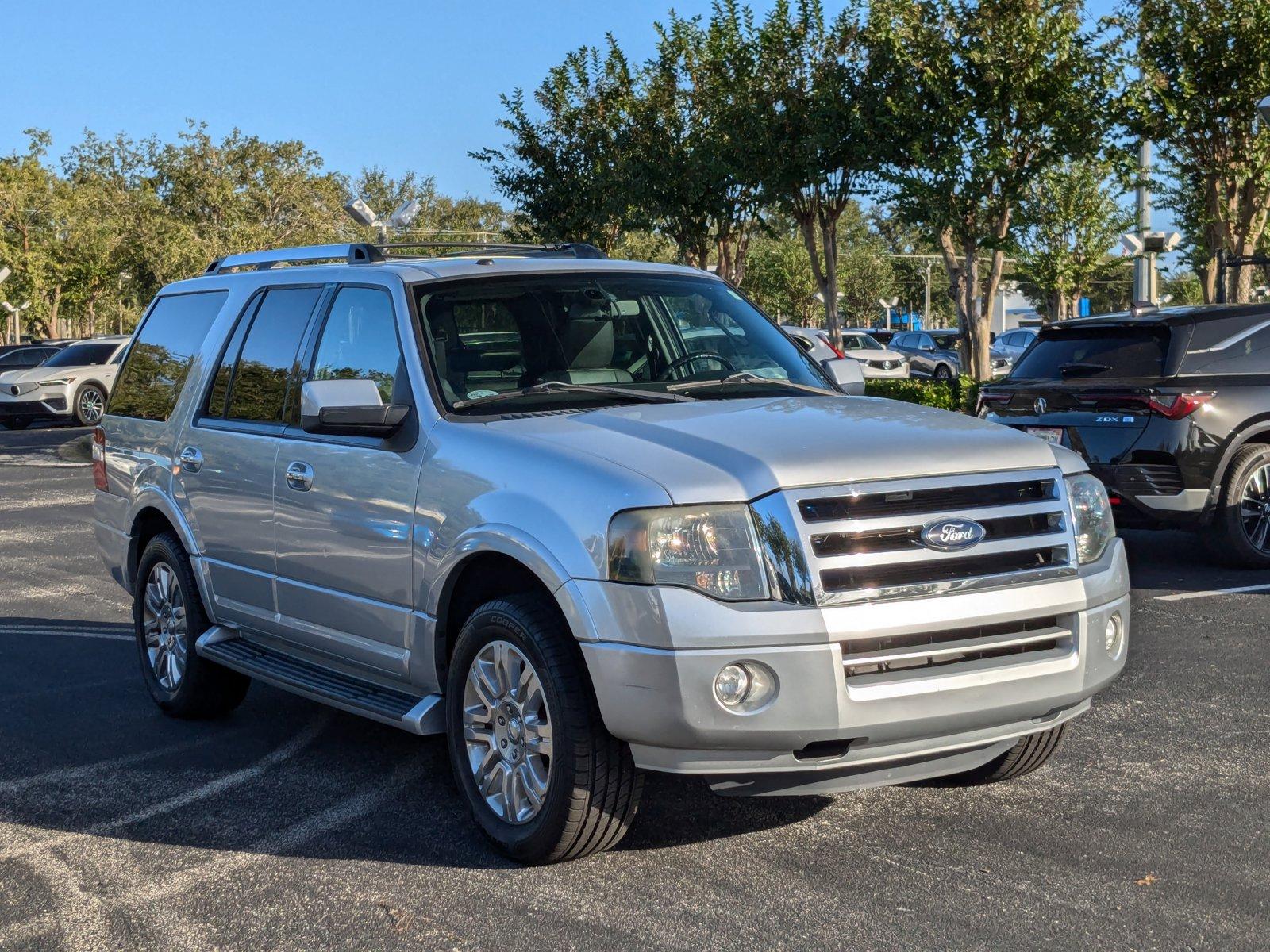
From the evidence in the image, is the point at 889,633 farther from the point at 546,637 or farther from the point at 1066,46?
the point at 1066,46

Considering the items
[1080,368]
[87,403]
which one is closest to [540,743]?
[1080,368]

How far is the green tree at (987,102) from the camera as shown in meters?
19.2

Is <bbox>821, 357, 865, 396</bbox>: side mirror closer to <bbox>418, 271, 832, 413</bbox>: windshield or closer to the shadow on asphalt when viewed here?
<bbox>418, 271, 832, 413</bbox>: windshield

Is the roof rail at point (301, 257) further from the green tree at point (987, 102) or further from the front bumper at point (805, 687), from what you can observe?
the green tree at point (987, 102)

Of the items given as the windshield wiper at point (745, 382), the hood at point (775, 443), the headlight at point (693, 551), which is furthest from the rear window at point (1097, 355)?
the headlight at point (693, 551)

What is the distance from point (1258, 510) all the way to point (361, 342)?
270 inches

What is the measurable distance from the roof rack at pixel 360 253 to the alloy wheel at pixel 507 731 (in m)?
2.08

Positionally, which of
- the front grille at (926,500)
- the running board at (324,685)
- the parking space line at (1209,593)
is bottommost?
the parking space line at (1209,593)

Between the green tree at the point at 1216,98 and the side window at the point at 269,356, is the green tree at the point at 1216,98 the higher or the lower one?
the higher one

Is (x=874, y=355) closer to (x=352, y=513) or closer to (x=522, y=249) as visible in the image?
(x=522, y=249)

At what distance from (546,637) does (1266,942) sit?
6.81ft

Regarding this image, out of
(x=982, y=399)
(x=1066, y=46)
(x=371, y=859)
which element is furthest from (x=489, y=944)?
(x=1066, y=46)

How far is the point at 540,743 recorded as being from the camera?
4.61 m

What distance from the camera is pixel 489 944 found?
13.4 feet
